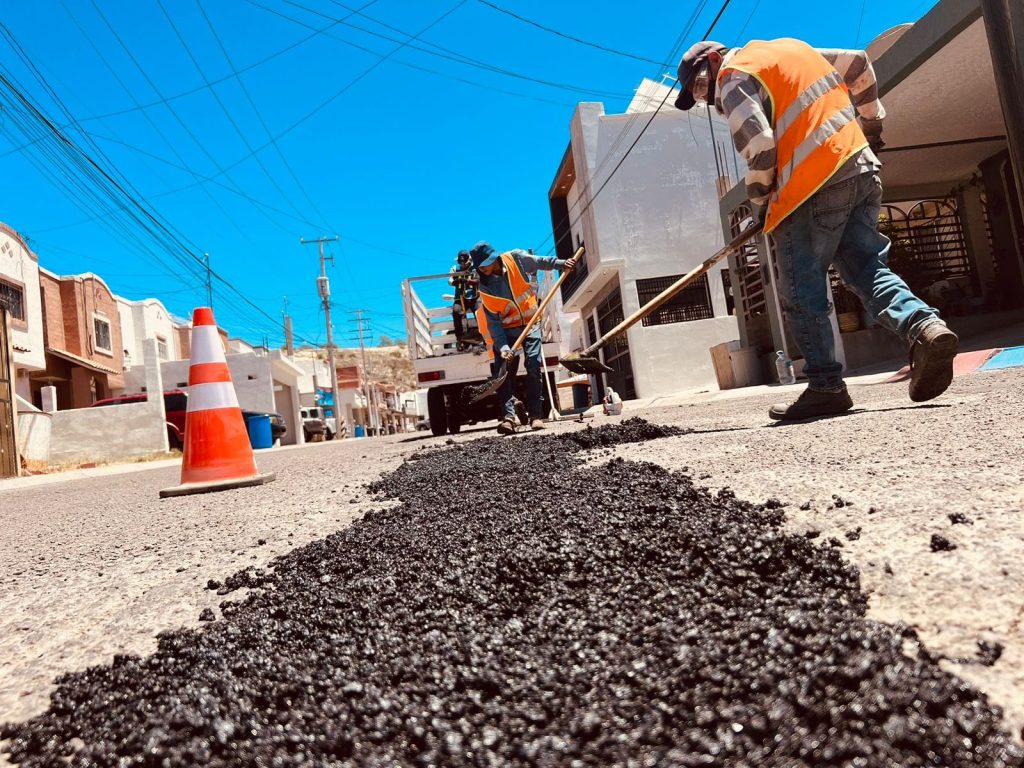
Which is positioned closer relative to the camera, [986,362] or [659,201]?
[986,362]

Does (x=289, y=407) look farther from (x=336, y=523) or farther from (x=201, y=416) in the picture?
(x=336, y=523)

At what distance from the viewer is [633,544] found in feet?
5.49

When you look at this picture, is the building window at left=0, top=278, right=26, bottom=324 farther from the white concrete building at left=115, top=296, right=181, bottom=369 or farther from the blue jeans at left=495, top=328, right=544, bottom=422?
the blue jeans at left=495, top=328, right=544, bottom=422

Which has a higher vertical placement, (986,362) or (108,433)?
(108,433)

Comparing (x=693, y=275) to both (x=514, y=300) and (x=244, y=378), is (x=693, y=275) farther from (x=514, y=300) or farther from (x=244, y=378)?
(x=244, y=378)

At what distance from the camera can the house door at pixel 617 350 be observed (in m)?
20.4

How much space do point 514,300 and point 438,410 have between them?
3.70 metres

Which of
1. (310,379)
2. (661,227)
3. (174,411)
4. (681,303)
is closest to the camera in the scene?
(681,303)

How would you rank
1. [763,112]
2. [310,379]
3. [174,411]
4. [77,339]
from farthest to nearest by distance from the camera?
1. [310,379]
2. [77,339]
3. [174,411]
4. [763,112]

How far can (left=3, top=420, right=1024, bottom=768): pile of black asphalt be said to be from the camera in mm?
909

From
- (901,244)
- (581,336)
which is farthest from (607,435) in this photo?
(581,336)

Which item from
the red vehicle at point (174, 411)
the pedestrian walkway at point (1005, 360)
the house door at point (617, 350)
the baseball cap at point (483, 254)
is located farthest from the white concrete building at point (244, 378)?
the pedestrian walkway at point (1005, 360)

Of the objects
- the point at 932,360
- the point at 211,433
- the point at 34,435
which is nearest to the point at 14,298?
the point at 34,435

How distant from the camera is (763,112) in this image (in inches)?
141
